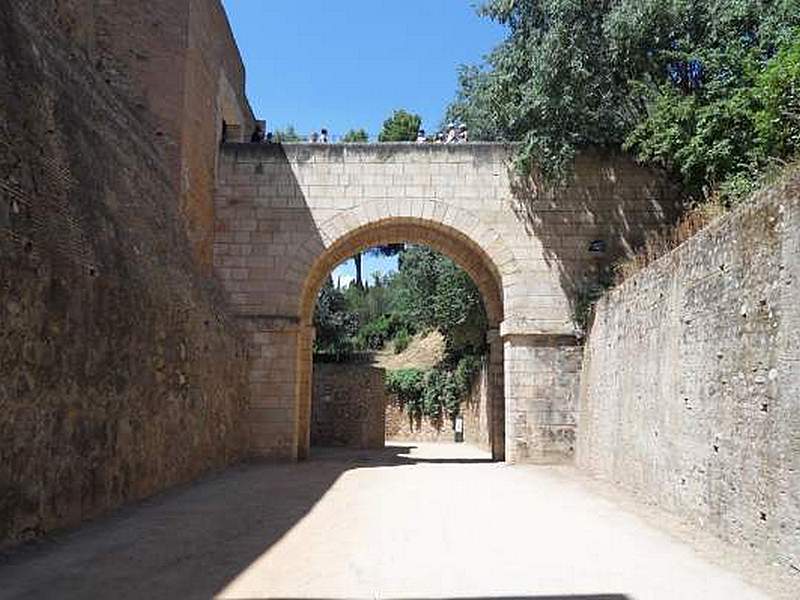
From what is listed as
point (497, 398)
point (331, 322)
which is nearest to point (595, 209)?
point (497, 398)

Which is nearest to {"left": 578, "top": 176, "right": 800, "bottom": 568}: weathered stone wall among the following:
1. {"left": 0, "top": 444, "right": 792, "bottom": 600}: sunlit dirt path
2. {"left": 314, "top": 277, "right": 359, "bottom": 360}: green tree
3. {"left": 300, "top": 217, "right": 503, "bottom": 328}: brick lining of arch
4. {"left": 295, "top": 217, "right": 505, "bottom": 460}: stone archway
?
{"left": 0, "top": 444, "right": 792, "bottom": 600}: sunlit dirt path

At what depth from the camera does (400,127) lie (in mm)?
42094

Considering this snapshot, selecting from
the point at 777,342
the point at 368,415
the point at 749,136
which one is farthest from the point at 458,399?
the point at 777,342

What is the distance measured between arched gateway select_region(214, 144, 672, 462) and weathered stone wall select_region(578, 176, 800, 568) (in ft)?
12.8

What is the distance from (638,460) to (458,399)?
61.9 feet

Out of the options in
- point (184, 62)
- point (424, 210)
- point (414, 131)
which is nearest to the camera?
point (184, 62)

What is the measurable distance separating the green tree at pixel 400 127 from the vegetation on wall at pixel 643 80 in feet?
89.1

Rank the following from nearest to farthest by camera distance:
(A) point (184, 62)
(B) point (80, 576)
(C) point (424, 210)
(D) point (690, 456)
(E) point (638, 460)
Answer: (B) point (80, 576) < (D) point (690, 456) < (E) point (638, 460) < (A) point (184, 62) < (C) point (424, 210)

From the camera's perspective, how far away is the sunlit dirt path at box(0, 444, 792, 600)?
4.51 metres

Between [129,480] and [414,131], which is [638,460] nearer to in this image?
[129,480]

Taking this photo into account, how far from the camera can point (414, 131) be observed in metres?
41.5

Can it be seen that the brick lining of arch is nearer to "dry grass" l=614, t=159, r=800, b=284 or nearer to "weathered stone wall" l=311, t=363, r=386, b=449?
"dry grass" l=614, t=159, r=800, b=284

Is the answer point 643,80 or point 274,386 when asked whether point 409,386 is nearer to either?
point 274,386

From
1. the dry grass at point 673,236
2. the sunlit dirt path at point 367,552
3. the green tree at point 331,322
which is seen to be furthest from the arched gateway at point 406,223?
the green tree at point 331,322
